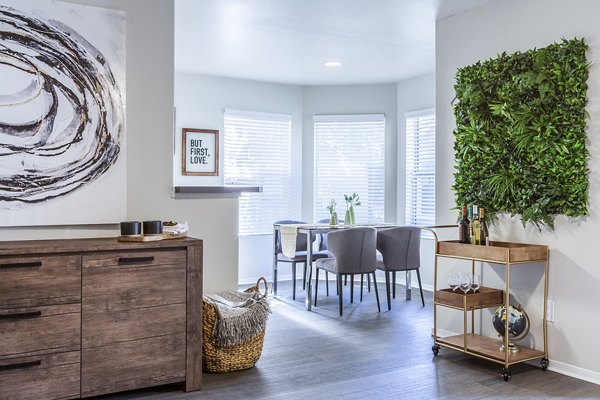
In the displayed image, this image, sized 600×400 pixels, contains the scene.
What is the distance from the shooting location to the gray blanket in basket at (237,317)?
11.3 feet

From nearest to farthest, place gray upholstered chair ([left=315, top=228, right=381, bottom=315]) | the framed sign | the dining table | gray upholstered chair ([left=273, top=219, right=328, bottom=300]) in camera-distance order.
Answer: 1. gray upholstered chair ([left=315, top=228, right=381, bottom=315])
2. the dining table
3. gray upholstered chair ([left=273, top=219, right=328, bottom=300])
4. the framed sign

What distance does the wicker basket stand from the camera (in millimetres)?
3449

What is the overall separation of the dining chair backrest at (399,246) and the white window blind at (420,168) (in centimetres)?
103

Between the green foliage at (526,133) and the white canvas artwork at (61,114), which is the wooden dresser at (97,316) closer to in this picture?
the white canvas artwork at (61,114)

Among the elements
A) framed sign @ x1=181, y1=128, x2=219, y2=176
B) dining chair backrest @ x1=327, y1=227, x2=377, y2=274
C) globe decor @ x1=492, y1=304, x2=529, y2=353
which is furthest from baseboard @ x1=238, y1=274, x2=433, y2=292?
globe decor @ x1=492, y1=304, x2=529, y2=353

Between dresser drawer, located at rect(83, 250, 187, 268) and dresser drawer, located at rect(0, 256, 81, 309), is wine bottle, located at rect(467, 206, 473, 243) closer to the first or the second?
dresser drawer, located at rect(83, 250, 187, 268)

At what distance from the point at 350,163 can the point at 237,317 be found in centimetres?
418

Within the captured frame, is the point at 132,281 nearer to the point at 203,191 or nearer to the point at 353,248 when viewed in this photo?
the point at 203,191

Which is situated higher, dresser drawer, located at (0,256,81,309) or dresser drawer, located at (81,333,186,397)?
dresser drawer, located at (0,256,81,309)

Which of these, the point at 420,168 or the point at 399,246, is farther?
the point at 420,168

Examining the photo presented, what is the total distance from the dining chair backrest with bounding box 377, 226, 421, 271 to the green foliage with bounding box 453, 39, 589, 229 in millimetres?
1480

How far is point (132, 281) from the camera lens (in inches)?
119

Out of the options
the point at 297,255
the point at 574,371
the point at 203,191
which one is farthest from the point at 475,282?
the point at 297,255

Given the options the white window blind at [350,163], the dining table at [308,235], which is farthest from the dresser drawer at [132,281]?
the white window blind at [350,163]
